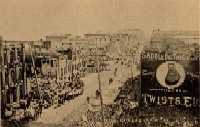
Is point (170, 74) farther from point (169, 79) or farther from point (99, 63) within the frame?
point (99, 63)

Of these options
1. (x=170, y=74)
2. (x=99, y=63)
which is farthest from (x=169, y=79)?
(x=99, y=63)

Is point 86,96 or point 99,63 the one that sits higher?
point 99,63

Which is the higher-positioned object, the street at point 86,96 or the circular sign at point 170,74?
the circular sign at point 170,74

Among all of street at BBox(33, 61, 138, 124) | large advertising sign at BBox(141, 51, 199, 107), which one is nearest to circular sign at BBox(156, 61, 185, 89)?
large advertising sign at BBox(141, 51, 199, 107)

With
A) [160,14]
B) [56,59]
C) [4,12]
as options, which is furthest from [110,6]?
[4,12]

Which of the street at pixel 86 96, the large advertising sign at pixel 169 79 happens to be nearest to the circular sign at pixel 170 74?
the large advertising sign at pixel 169 79

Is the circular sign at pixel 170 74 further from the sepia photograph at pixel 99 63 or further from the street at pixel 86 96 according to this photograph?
the street at pixel 86 96

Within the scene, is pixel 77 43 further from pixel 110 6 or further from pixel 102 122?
pixel 102 122
